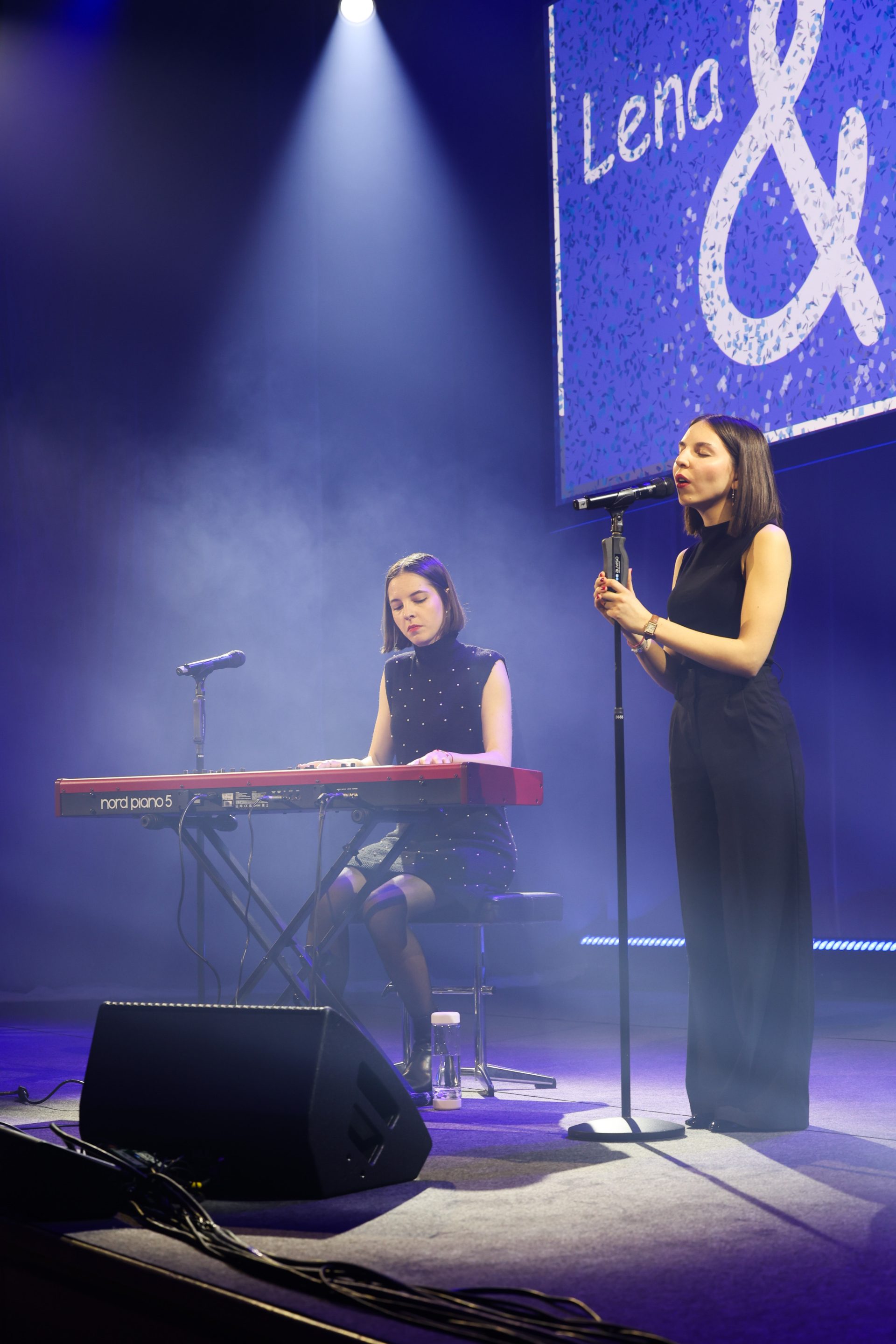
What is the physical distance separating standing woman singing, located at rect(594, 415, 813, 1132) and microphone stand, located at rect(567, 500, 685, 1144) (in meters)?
0.05

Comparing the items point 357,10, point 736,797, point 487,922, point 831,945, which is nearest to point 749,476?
point 736,797

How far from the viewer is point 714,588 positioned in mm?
2387

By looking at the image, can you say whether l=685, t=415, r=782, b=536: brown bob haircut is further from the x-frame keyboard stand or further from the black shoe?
the black shoe

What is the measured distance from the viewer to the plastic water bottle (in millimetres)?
2777

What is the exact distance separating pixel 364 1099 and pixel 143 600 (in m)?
4.12

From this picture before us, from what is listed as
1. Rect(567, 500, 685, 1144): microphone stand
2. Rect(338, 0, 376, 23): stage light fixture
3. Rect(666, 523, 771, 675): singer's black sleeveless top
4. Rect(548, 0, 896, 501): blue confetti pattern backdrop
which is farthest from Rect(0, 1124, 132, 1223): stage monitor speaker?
Rect(338, 0, 376, 23): stage light fixture

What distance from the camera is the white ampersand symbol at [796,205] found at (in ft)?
12.6

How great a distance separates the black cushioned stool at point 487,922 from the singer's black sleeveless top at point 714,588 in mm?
844

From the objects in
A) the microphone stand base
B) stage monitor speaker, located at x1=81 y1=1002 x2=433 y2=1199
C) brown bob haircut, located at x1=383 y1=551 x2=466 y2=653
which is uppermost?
brown bob haircut, located at x1=383 y1=551 x2=466 y2=653

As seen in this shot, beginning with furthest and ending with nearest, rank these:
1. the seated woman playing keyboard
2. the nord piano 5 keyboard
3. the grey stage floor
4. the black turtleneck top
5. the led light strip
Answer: the led light strip
the black turtleneck top
the seated woman playing keyboard
the nord piano 5 keyboard
the grey stage floor

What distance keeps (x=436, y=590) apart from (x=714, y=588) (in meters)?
0.97

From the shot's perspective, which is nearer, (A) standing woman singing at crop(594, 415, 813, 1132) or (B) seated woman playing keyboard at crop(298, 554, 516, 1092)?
(A) standing woman singing at crop(594, 415, 813, 1132)

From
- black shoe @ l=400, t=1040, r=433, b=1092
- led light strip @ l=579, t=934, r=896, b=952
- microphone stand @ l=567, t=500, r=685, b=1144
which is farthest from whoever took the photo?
led light strip @ l=579, t=934, r=896, b=952

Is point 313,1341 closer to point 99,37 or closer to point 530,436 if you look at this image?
point 530,436
